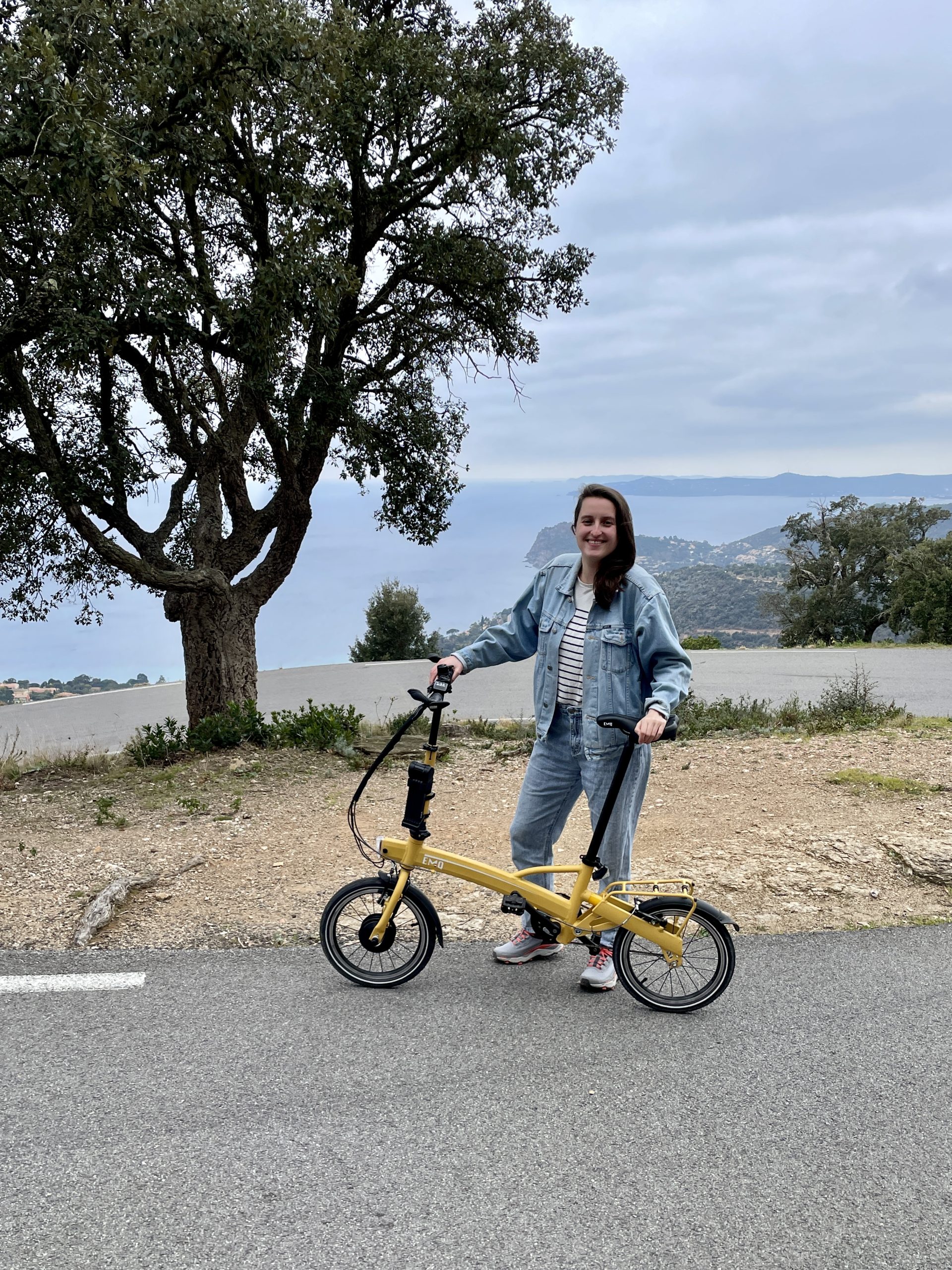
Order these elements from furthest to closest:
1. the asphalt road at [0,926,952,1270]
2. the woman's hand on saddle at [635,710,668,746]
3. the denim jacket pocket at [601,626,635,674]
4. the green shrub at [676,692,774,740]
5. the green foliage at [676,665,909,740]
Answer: the green shrub at [676,692,774,740] → the green foliage at [676,665,909,740] → the denim jacket pocket at [601,626,635,674] → the woman's hand on saddle at [635,710,668,746] → the asphalt road at [0,926,952,1270]

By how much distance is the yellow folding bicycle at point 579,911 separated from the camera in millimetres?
3838

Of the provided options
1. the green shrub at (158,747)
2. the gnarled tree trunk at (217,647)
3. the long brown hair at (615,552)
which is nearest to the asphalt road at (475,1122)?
the long brown hair at (615,552)

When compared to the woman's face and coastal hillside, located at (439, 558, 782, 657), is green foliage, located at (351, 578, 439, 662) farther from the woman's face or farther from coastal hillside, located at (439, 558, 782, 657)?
the woman's face

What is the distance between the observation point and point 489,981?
163 inches

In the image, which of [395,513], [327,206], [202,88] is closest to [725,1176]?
[202,88]

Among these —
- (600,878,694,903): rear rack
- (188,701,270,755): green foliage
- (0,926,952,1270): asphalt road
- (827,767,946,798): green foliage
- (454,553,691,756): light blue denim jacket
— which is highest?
(454,553,691,756): light blue denim jacket

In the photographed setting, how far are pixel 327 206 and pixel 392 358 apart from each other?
9.06ft

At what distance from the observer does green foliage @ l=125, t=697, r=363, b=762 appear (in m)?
9.95

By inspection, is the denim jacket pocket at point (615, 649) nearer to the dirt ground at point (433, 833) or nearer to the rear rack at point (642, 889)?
the rear rack at point (642, 889)

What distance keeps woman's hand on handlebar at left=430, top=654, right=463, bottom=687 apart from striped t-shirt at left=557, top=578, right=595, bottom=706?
1.40 ft

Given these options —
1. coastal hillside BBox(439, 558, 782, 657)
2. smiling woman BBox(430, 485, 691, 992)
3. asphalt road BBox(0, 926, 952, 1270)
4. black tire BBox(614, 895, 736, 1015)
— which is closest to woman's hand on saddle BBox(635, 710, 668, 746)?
smiling woman BBox(430, 485, 691, 992)

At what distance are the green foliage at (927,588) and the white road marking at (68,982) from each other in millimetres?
31430

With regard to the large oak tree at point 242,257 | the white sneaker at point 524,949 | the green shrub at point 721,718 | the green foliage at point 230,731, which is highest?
the large oak tree at point 242,257

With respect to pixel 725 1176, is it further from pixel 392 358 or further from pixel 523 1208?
pixel 392 358
